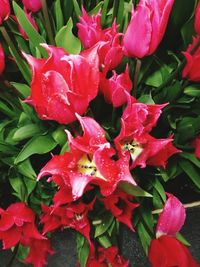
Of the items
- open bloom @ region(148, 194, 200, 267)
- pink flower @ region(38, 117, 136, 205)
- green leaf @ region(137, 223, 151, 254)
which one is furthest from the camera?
green leaf @ region(137, 223, 151, 254)

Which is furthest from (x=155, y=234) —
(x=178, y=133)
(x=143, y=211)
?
(x=178, y=133)

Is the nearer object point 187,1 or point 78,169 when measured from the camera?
point 78,169

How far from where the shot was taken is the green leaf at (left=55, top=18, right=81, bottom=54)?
2.16 feet

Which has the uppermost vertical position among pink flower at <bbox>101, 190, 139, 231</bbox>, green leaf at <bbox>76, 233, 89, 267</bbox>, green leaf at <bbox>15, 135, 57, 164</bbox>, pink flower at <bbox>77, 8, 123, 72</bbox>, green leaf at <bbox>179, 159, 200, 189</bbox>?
pink flower at <bbox>77, 8, 123, 72</bbox>

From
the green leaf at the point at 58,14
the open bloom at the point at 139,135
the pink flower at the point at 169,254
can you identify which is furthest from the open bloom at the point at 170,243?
the green leaf at the point at 58,14

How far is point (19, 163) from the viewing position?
2.17 ft

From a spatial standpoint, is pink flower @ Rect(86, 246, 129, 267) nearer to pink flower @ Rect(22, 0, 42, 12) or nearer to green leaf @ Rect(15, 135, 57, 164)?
green leaf @ Rect(15, 135, 57, 164)

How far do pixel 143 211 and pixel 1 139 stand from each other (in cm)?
24

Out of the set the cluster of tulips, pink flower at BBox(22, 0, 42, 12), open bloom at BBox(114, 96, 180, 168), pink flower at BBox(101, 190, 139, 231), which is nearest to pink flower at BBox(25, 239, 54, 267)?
the cluster of tulips

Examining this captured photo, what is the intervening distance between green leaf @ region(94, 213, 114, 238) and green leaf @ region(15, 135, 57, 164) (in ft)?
0.44

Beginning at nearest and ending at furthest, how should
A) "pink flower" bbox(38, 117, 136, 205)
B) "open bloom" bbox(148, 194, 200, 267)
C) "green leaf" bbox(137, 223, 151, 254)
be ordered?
1. "pink flower" bbox(38, 117, 136, 205)
2. "open bloom" bbox(148, 194, 200, 267)
3. "green leaf" bbox(137, 223, 151, 254)

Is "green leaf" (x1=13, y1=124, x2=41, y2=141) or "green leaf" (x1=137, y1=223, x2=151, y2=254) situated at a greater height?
"green leaf" (x1=13, y1=124, x2=41, y2=141)

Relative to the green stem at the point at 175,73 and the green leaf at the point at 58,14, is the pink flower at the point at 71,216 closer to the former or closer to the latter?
the green stem at the point at 175,73

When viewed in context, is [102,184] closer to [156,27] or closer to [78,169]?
[78,169]
